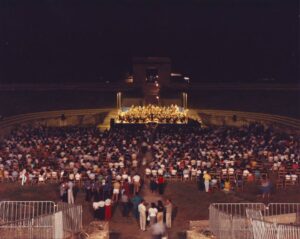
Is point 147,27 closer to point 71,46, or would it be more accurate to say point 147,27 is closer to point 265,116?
point 71,46

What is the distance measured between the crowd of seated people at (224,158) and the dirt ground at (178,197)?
58 cm

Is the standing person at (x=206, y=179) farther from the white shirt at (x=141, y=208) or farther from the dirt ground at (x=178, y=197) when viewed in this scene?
the white shirt at (x=141, y=208)

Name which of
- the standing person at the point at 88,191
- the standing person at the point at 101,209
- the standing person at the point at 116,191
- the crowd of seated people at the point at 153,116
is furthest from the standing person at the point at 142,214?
the crowd of seated people at the point at 153,116

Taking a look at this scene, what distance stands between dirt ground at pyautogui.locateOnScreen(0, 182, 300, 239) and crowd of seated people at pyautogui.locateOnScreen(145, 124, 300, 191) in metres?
0.58

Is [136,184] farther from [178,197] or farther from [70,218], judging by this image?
[70,218]

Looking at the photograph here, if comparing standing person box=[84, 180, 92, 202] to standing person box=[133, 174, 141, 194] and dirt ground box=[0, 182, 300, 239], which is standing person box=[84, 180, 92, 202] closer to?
dirt ground box=[0, 182, 300, 239]

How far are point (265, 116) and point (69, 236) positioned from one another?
29765 millimetres

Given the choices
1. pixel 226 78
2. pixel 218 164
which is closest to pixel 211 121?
pixel 226 78

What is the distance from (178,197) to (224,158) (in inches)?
169

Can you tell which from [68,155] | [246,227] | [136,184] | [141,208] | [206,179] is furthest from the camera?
[68,155]

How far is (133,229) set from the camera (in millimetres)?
17188

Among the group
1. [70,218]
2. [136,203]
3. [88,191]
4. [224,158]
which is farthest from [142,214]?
[224,158]

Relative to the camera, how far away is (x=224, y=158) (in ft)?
78.4

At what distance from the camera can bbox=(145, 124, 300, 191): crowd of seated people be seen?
867 inches
